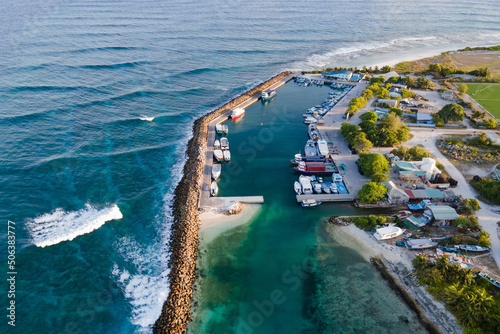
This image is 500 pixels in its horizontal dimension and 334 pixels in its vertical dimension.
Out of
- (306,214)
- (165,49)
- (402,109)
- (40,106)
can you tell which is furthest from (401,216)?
(165,49)

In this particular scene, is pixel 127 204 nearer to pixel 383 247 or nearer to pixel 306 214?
pixel 306 214

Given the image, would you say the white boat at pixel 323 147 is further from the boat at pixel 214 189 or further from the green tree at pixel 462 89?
the green tree at pixel 462 89

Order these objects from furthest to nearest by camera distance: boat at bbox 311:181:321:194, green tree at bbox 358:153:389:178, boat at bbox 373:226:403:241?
1. green tree at bbox 358:153:389:178
2. boat at bbox 311:181:321:194
3. boat at bbox 373:226:403:241

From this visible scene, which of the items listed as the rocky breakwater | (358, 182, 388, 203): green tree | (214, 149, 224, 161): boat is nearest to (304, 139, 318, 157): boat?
(358, 182, 388, 203): green tree

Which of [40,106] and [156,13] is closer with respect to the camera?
[40,106]

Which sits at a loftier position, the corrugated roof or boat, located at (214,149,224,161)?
the corrugated roof

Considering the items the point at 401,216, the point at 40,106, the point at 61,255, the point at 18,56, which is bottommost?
the point at 61,255

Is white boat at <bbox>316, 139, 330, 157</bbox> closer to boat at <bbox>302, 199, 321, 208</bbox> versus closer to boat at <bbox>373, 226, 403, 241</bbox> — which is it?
boat at <bbox>302, 199, 321, 208</bbox>
